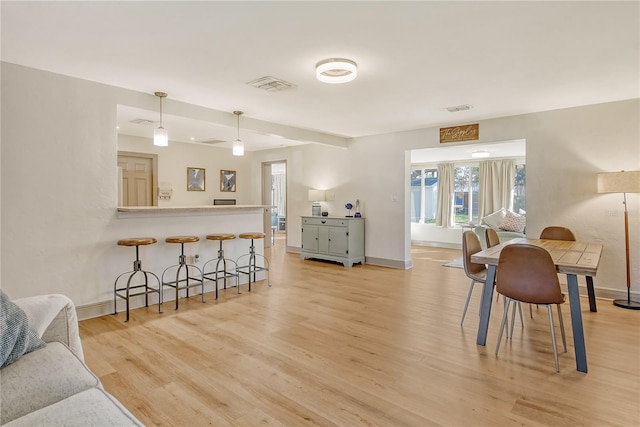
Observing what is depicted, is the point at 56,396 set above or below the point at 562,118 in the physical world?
below

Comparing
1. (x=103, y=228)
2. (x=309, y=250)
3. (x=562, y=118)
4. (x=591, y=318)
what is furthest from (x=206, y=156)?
(x=591, y=318)

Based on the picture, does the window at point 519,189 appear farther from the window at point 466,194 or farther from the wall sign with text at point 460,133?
the wall sign with text at point 460,133

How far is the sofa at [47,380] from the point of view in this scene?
40.2 inches

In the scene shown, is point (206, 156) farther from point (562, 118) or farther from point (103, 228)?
point (562, 118)

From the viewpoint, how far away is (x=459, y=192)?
29.3 feet

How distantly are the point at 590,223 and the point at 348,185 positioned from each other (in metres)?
3.80

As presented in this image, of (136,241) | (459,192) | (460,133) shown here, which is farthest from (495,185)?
(136,241)

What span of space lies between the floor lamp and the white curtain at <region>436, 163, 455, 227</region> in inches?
189

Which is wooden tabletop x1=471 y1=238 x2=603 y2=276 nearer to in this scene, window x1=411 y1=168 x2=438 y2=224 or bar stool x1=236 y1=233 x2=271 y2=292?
bar stool x1=236 y1=233 x2=271 y2=292

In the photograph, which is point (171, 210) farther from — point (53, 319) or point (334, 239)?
point (334, 239)

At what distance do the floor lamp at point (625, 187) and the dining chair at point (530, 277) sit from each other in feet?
6.43

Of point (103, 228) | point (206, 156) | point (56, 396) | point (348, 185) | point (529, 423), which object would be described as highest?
point (206, 156)

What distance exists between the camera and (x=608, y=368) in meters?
2.47

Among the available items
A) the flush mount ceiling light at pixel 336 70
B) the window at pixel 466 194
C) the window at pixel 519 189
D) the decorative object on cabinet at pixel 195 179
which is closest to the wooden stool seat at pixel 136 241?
the flush mount ceiling light at pixel 336 70
